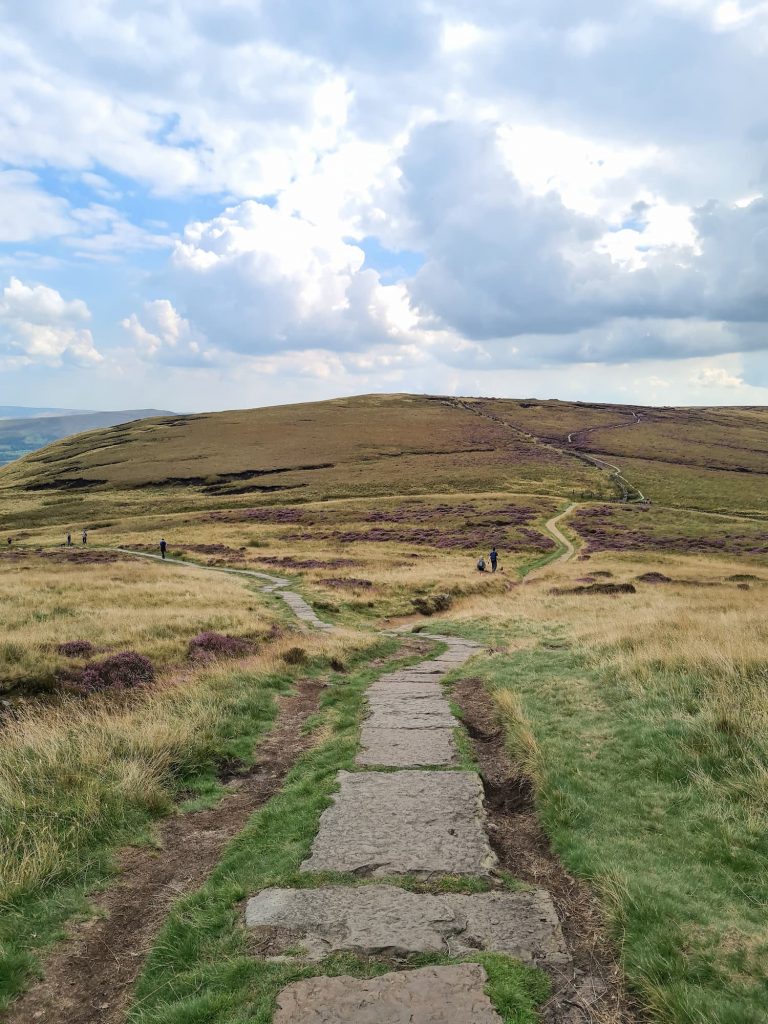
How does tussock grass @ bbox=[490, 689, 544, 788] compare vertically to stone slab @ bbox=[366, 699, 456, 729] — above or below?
above

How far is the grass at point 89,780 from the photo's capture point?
5.94 meters

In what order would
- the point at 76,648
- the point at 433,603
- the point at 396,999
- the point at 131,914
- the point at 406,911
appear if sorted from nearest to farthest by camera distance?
the point at 396,999, the point at 406,911, the point at 131,914, the point at 76,648, the point at 433,603

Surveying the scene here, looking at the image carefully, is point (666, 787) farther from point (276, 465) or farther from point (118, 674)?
point (276, 465)

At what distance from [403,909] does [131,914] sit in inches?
108

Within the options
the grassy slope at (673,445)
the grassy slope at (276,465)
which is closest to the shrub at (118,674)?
the grassy slope at (276,465)

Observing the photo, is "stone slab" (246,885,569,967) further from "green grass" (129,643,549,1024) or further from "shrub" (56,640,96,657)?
"shrub" (56,640,96,657)

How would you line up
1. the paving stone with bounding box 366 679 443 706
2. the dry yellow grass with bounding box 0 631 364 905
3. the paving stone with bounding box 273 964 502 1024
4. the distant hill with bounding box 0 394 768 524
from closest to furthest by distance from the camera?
the paving stone with bounding box 273 964 502 1024 < the dry yellow grass with bounding box 0 631 364 905 < the paving stone with bounding box 366 679 443 706 < the distant hill with bounding box 0 394 768 524

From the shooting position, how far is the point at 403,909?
18.5 ft

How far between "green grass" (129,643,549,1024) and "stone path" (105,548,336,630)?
14231mm

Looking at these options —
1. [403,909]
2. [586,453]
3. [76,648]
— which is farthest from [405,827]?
[586,453]

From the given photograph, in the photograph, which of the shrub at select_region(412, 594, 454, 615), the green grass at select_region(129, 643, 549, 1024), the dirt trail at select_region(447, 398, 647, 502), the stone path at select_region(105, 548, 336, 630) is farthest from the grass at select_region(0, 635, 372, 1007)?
Result: the dirt trail at select_region(447, 398, 647, 502)

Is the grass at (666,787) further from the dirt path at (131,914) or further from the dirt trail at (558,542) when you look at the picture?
the dirt trail at (558,542)

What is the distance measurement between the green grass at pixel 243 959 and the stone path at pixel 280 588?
46.7 feet

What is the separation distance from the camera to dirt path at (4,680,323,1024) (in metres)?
4.87
